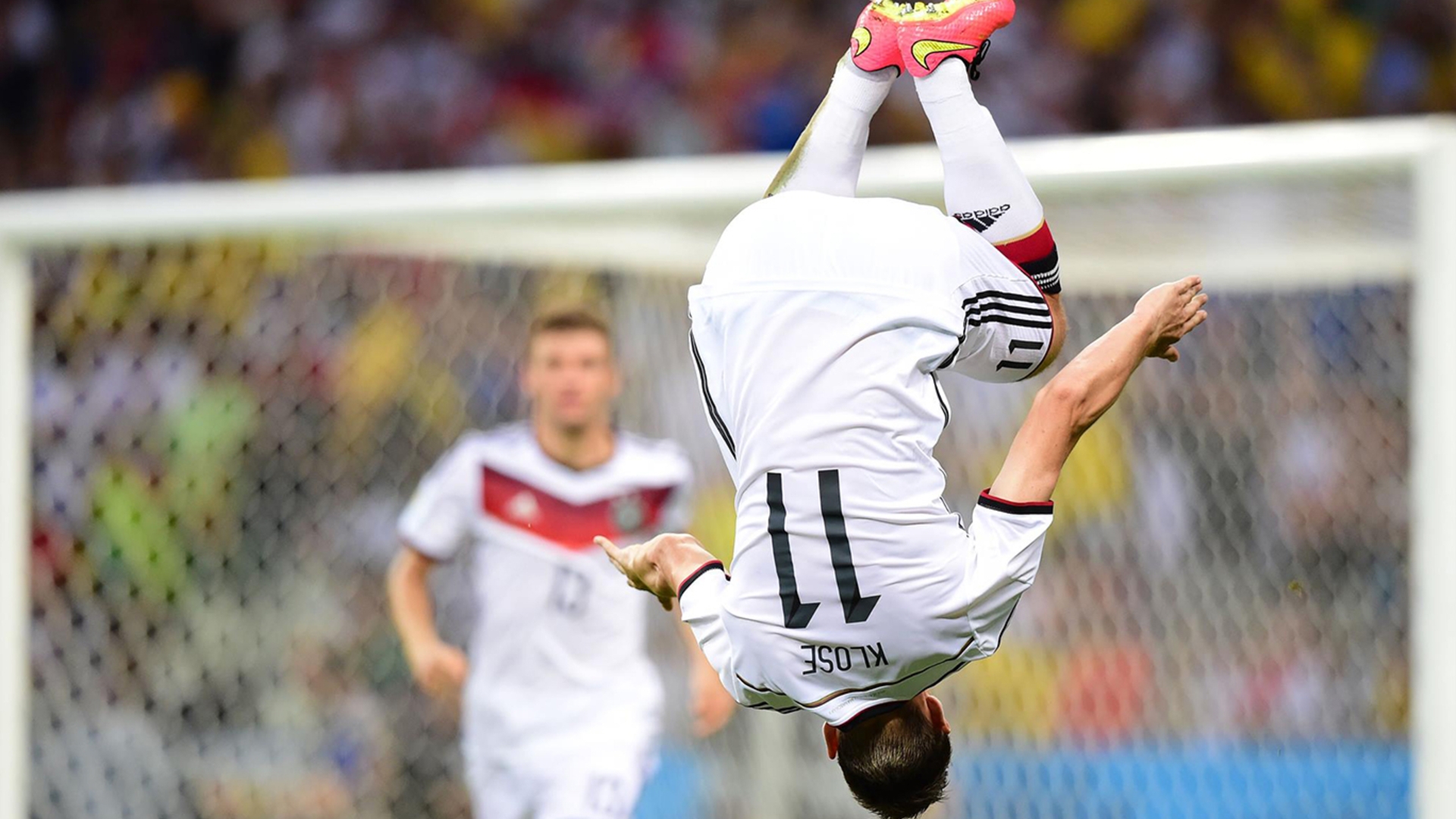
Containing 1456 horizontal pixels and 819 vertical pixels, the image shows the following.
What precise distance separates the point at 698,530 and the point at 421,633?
116cm

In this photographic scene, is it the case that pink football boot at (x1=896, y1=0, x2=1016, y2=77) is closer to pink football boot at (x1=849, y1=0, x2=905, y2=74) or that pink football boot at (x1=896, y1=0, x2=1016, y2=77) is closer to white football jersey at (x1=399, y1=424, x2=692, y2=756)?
pink football boot at (x1=849, y1=0, x2=905, y2=74)

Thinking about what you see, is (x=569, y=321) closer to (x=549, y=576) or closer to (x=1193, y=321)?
(x=549, y=576)

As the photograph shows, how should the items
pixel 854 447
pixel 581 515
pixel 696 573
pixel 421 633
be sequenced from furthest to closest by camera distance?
1. pixel 581 515
2. pixel 421 633
3. pixel 696 573
4. pixel 854 447

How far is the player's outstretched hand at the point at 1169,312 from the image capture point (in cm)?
261

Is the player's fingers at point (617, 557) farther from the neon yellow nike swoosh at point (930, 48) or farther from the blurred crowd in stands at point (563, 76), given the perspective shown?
the blurred crowd in stands at point (563, 76)

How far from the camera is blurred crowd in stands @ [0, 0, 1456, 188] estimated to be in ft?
25.9

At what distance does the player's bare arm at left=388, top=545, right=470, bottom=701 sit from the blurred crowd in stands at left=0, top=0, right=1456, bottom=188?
145 inches

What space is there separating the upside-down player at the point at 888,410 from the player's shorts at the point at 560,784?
6.36 ft

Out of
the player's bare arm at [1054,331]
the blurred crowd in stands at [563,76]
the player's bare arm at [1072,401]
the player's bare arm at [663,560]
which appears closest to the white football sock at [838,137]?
the player's bare arm at [1054,331]

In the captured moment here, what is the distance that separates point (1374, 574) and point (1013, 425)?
118cm

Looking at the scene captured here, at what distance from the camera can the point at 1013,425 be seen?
5336 millimetres

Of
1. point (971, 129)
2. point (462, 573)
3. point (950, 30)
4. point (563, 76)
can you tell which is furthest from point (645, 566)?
point (563, 76)

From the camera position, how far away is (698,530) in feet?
18.0

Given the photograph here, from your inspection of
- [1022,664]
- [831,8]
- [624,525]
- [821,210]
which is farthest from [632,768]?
[831,8]
